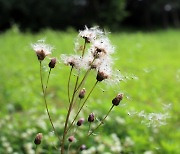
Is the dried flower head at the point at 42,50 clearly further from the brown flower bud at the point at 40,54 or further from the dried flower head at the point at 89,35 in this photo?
the dried flower head at the point at 89,35

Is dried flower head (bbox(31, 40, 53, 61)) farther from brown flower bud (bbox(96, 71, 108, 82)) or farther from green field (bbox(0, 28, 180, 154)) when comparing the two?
brown flower bud (bbox(96, 71, 108, 82))

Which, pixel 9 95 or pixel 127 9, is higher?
pixel 127 9

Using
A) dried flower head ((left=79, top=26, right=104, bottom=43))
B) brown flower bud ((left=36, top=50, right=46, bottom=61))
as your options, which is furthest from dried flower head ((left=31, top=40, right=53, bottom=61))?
dried flower head ((left=79, top=26, right=104, bottom=43))

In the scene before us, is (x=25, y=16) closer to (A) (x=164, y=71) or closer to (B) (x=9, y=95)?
(A) (x=164, y=71)

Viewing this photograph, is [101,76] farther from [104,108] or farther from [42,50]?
[104,108]

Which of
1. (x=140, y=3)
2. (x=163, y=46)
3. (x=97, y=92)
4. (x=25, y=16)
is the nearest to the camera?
(x=97, y=92)

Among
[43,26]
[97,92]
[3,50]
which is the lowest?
[97,92]

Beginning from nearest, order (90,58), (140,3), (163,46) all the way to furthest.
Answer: (90,58), (163,46), (140,3)

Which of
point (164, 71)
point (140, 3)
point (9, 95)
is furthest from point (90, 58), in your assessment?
point (140, 3)

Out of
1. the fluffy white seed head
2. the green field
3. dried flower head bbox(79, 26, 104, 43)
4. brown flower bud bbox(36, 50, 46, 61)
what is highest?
the green field

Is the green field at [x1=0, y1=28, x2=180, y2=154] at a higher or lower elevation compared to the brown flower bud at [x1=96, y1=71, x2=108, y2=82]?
higher
